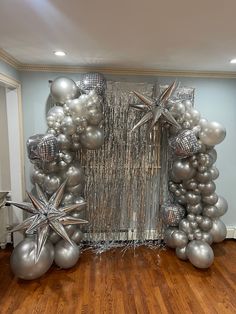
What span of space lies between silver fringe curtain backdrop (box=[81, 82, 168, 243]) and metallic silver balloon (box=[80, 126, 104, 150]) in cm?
29

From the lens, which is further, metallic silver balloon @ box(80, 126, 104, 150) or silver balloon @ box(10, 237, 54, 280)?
metallic silver balloon @ box(80, 126, 104, 150)

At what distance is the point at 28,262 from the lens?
2.22 metres

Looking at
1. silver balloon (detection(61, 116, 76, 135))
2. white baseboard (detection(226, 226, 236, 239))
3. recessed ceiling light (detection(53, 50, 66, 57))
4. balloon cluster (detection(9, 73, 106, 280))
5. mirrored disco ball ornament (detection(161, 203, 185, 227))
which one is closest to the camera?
recessed ceiling light (detection(53, 50, 66, 57))

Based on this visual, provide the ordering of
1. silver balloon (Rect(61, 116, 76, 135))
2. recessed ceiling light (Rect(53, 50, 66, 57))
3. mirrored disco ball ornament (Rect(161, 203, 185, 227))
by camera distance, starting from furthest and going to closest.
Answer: mirrored disco ball ornament (Rect(161, 203, 185, 227)) → silver balloon (Rect(61, 116, 76, 135)) → recessed ceiling light (Rect(53, 50, 66, 57))

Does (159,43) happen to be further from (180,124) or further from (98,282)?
(98,282)

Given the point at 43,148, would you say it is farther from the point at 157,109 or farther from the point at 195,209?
the point at 195,209

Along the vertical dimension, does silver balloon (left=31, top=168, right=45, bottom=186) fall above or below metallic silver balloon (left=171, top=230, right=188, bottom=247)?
above

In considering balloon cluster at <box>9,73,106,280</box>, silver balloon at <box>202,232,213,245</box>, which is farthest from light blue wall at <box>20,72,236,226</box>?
silver balloon at <box>202,232,213,245</box>

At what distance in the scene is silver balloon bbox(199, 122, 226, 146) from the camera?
2484 mm

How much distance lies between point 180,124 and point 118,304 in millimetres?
1848

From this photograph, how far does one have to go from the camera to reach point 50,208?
2.44 m

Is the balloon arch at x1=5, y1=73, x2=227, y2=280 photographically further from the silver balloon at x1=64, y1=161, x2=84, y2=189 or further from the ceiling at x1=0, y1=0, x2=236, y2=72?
the ceiling at x1=0, y1=0, x2=236, y2=72

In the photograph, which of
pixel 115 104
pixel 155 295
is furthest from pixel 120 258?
pixel 115 104

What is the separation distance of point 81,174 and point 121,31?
149cm
